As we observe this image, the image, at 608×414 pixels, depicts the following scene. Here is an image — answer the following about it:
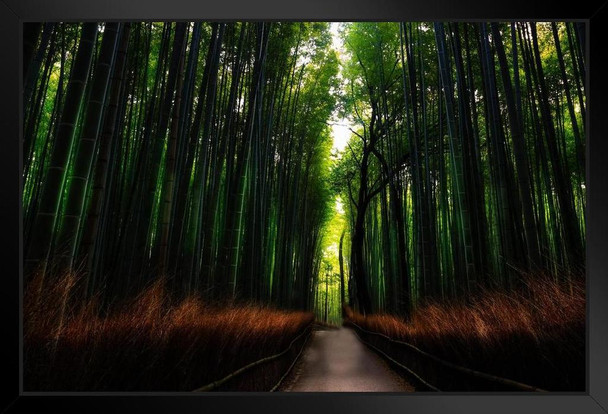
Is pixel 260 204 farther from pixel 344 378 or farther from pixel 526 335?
pixel 526 335

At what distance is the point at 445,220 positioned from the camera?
13.4ft

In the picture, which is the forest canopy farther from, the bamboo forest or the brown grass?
the brown grass

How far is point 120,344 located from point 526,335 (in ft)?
5.65

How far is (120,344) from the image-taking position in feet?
5.39

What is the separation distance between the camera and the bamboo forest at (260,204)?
1654mm

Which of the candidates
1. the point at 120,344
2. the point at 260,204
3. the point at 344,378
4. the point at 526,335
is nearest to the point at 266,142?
the point at 260,204

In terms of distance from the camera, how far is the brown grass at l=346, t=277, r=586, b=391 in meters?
1.63

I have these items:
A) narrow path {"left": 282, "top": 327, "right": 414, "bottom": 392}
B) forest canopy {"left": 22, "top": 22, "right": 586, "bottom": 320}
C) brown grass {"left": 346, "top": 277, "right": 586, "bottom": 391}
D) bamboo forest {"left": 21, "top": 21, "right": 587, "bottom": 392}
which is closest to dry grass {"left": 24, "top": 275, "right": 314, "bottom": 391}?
bamboo forest {"left": 21, "top": 21, "right": 587, "bottom": 392}

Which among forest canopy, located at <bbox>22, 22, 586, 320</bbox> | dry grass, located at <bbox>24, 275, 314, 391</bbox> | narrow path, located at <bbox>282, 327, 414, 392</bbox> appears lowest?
narrow path, located at <bbox>282, 327, 414, 392</bbox>

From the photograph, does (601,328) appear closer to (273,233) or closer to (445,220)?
(445,220)

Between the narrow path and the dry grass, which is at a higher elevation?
the dry grass

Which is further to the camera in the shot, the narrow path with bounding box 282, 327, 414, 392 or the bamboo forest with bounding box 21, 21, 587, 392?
the narrow path with bounding box 282, 327, 414, 392

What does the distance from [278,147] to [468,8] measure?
4039mm

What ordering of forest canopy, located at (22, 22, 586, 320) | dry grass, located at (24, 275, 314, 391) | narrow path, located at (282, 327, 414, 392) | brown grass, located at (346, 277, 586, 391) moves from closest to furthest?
dry grass, located at (24, 275, 314, 391) → brown grass, located at (346, 277, 586, 391) → forest canopy, located at (22, 22, 586, 320) → narrow path, located at (282, 327, 414, 392)
